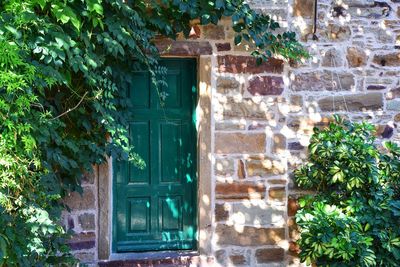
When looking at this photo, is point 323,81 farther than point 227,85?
Yes

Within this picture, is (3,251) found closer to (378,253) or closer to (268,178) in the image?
(268,178)

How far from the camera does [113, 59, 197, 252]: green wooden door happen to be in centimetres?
514

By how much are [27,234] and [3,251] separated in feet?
0.80

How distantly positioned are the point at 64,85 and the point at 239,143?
58.7 inches

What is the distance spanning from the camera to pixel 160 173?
17.1ft

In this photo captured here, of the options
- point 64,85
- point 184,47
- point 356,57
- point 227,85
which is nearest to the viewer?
point 64,85

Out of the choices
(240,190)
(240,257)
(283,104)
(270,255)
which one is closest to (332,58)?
(283,104)

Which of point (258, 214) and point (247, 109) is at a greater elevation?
point (247, 109)

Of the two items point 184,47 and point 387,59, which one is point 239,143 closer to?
point 184,47

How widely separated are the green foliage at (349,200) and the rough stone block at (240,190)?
33 cm

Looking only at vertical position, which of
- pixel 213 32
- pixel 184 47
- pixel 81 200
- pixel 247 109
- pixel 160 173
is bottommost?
pixel 81 200

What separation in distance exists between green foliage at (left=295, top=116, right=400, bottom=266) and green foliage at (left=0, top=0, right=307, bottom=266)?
0.82 m

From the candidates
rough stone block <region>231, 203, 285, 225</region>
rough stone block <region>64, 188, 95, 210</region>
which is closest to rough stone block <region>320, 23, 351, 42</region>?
rough stone block <region>231, 203, 285, 225</region>

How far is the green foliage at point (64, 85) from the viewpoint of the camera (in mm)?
3816
